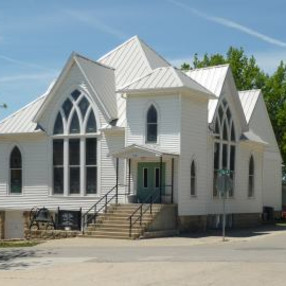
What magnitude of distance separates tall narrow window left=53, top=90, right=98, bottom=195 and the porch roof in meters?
3.12

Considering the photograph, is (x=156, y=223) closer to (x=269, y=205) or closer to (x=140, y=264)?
(x=140, y=264)

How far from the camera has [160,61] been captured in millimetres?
40125

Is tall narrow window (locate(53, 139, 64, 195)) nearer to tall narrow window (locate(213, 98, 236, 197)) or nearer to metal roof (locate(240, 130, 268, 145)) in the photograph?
tall narrow window (locate(213, 98, 236, 197))

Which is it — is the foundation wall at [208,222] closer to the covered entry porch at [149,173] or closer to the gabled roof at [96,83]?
the covered entry porch at [149,173]

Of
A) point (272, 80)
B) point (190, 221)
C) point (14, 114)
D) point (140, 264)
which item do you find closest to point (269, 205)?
point (272, 80)

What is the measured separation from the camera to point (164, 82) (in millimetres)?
33094

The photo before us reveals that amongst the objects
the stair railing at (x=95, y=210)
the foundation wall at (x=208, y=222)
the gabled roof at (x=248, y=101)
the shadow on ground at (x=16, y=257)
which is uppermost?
the gabled roof at (x=248, y=101)

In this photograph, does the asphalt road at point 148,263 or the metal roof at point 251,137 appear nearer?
the asphalt road at point 148,263

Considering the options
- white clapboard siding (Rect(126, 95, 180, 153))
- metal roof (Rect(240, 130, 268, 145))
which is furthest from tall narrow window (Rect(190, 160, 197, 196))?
metal roof (Rect(240, 130, 268, 145))

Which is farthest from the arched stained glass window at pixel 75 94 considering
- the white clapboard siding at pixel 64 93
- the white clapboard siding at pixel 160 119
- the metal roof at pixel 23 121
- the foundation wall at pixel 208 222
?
the foundation wall at pixel 208 222

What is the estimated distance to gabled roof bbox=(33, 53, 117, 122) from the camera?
117 ft

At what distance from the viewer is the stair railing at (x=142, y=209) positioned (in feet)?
99.0

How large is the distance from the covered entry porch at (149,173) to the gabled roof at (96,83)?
116 inches

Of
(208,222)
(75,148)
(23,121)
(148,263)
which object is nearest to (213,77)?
(208,222)
